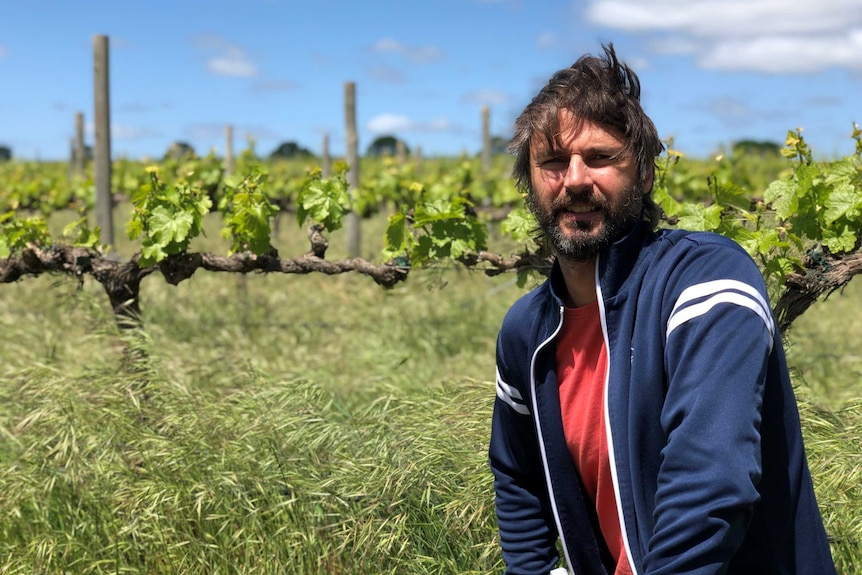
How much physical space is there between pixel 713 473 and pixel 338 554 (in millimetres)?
1950

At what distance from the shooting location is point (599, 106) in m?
1.81

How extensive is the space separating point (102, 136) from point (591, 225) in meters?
5.10

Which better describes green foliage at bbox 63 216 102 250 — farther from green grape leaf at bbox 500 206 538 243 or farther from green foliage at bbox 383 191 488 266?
green grape leaf at bbox 500 206 538 243

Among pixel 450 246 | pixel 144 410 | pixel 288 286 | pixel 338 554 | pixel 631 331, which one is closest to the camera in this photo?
pixel 631 331

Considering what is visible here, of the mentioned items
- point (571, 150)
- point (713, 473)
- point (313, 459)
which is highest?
point (571, 150)

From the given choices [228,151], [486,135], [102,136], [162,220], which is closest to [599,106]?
[162,220]

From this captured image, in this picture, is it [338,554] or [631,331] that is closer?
[631,331]

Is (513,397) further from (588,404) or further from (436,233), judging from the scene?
(436,233)

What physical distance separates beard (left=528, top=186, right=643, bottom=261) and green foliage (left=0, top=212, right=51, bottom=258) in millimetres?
3423

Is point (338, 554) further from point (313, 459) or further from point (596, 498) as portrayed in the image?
point (596, 498)

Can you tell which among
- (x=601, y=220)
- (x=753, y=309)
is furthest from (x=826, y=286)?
(x=753, y=309)

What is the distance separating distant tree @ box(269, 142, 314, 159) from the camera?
36.2 m

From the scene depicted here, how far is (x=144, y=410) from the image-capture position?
12.3 feet

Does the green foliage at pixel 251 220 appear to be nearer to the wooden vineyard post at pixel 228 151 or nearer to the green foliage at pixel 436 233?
the green foliage at pixel 436 233
